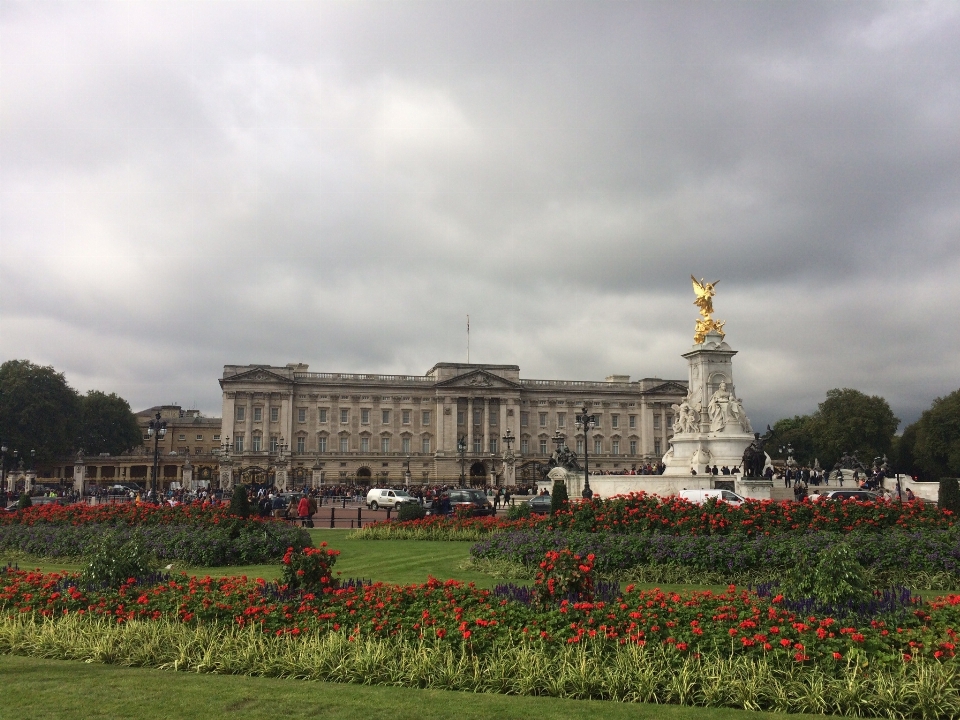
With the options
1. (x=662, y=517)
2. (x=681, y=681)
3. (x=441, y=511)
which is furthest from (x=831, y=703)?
(x=441, y=511)

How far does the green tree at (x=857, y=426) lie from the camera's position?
8050 centimetres

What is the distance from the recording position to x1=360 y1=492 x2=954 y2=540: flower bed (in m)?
16.2

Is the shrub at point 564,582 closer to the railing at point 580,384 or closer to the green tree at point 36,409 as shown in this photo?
the green tree at point 36,409

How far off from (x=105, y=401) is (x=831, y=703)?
101419mm

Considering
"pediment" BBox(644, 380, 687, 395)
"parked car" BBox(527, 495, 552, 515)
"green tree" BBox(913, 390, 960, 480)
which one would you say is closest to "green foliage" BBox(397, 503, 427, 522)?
"parked car" BBox(527, 495, 552, 515)

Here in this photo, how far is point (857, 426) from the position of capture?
80562 mm

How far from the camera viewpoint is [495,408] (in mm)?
100625

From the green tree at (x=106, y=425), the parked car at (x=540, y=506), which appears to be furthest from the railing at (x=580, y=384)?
the parked car at (x=540, y=506)

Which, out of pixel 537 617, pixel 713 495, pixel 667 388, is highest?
pixel 667 388

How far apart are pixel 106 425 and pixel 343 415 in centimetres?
2861

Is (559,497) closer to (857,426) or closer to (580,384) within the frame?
(857,426)

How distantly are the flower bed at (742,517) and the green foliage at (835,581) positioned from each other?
6.17 m

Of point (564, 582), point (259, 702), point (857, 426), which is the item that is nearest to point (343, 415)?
point (857, 426)

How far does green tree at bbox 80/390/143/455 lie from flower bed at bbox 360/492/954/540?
87997 mm
